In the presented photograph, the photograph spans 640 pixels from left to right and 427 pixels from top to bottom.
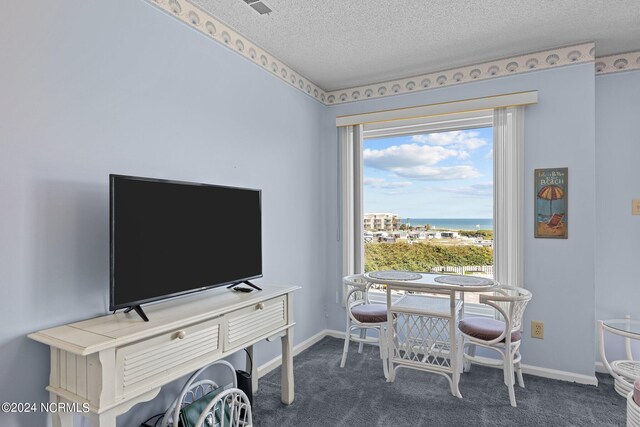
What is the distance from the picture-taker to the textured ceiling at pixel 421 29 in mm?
2295

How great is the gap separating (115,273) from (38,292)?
325mm

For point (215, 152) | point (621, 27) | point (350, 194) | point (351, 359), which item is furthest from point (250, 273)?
point (621, 27)

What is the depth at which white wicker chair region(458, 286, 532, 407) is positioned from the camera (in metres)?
2.43

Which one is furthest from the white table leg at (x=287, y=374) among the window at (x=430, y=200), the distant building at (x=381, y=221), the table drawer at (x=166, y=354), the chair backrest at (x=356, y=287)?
the distant building at (x=381, y=221)

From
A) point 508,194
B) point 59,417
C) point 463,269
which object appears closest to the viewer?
point 59,417

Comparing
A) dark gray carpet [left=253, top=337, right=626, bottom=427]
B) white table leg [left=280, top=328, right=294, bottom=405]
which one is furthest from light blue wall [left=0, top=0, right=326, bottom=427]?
dark gray carpet [left=253, top=337, right=626, bottom=427]

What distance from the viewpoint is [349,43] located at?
9.14 feet

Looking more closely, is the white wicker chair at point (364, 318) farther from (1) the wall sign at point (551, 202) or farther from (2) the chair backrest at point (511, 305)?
(1) the wall sign at point (551, 202)

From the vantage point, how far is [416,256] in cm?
377

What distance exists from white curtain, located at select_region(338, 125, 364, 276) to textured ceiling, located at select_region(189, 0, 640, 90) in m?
0.77

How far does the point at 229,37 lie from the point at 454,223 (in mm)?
2625

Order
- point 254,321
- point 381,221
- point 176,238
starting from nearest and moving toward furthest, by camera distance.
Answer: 1. point 176,238
2. point 254,321
3. point 381,221

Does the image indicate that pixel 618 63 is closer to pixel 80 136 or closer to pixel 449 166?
pixel 449 166

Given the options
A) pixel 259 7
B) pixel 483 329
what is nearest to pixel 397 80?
pixel 259 7
